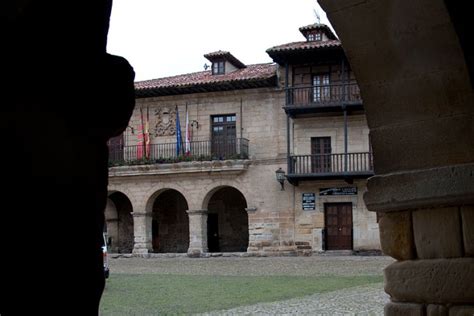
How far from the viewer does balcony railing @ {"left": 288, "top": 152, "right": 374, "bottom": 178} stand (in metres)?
22.9

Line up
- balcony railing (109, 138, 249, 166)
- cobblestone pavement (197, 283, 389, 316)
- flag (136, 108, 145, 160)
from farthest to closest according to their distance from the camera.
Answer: flag (136, 108, 145, 160)
balcony railing (109, 138, 249, 166)
cobblestone pavement (197, 283, 389, 316)

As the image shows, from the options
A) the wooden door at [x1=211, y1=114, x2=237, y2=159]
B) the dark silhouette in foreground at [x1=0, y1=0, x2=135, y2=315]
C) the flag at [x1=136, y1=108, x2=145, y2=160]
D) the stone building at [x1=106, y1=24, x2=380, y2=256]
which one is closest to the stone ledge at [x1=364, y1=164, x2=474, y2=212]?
the dark silhouette in foreground at [x1=0, y1=0, x2=135, y2=315]

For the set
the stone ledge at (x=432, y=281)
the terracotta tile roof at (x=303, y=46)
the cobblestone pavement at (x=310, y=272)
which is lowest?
the cobblestone pavement at (x=310, y=272)

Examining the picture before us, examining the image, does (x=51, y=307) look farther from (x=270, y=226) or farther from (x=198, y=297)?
(x=270, y=226)

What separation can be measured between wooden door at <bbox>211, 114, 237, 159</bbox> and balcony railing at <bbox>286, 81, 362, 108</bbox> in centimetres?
277

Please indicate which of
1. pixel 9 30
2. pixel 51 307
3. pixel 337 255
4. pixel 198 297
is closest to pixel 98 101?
pixel 9 30

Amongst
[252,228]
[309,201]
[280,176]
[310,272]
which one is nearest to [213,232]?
[252,228]

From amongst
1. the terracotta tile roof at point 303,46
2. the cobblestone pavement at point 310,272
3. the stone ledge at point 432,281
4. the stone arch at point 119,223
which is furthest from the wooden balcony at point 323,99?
the stone ledge at point 432,281

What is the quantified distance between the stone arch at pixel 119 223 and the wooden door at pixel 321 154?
8.43 m

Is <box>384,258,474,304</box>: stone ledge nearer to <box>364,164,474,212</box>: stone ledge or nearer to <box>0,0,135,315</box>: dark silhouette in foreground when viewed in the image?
<box>364,164,474,212</box>: stone ledge

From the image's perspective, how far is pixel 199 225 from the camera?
25.0 metres

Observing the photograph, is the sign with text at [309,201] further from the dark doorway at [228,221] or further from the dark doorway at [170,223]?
the dark doorway at [170,223]

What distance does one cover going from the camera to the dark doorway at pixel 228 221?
26.8 metres

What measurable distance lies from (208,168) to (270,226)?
10.6 feet
